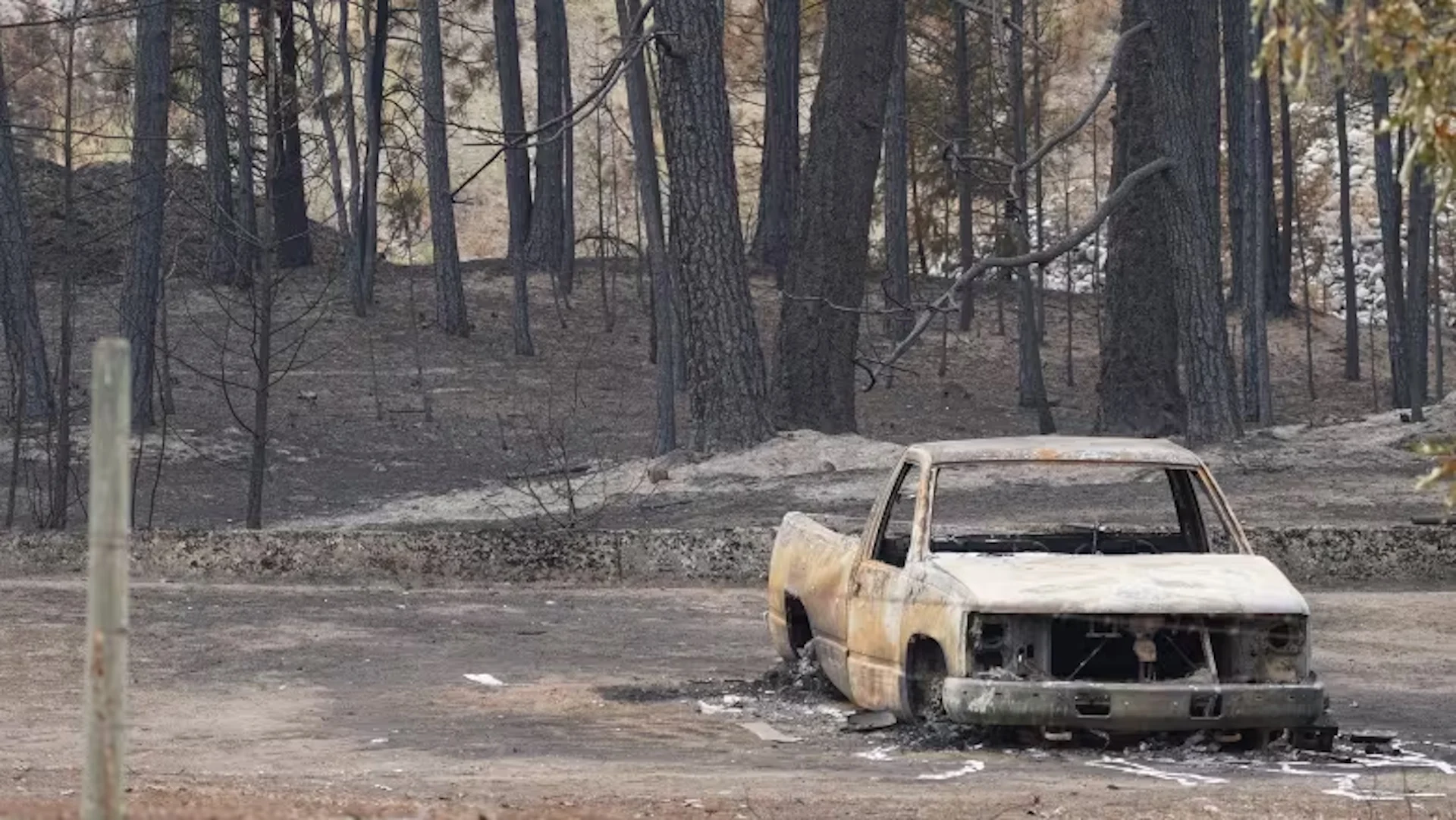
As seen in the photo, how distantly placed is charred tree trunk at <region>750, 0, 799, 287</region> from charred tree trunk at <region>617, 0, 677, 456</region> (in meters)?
13.6

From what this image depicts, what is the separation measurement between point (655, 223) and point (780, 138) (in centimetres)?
1746

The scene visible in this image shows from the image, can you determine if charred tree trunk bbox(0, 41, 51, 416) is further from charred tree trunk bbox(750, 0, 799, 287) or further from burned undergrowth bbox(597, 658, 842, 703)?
burned undergrowth bbox(597, 658, 842, 703)

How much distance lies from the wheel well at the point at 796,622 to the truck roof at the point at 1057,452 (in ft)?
3.92

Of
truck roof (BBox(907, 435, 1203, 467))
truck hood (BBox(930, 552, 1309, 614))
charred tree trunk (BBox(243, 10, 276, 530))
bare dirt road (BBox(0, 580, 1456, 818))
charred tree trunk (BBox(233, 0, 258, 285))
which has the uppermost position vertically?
charred tree trunk (BBox(233, 0, 258, 285))

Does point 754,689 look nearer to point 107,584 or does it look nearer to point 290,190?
point 107,584

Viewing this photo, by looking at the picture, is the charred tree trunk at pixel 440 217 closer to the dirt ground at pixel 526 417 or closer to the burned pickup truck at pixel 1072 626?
the dirt ground at pixel 526 417

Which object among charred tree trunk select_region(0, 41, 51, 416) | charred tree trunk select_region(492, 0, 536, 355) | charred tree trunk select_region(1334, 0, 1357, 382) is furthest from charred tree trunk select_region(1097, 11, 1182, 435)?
charred tree trunk select_region(1334, 0, 1357, 382)

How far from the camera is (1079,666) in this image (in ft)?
32.3

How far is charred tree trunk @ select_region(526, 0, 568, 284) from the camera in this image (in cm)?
4778

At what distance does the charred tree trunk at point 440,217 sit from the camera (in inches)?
1654

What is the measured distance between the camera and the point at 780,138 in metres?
46.8

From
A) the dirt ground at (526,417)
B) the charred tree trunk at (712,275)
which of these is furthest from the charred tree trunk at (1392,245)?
the charred tree trunk at (712,275)

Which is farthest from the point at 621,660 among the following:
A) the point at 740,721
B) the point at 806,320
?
the point at 806,320

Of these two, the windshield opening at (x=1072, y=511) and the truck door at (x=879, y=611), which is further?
the windshield opening at (x=1072, y=511)
